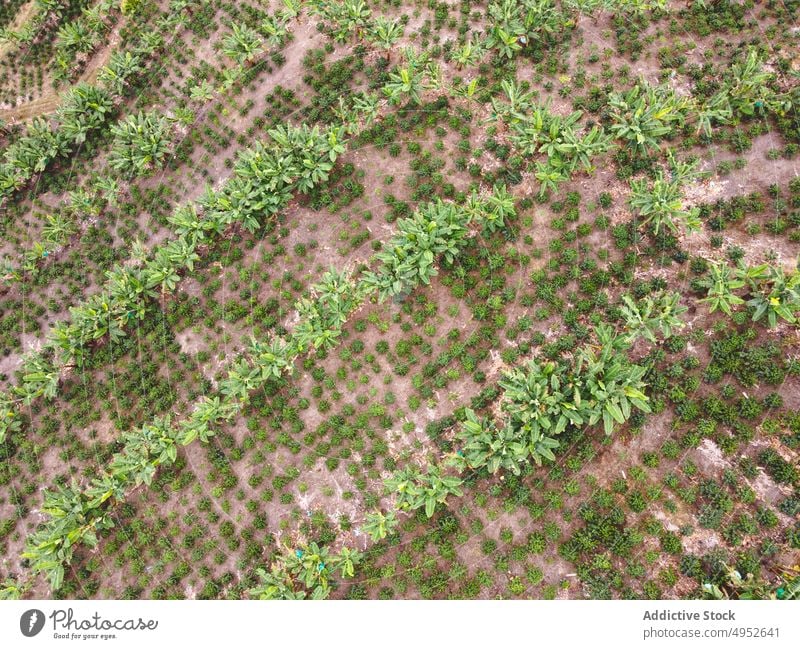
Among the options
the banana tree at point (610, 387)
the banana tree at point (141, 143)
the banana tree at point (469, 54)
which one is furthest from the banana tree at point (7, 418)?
the banana tree at point (469, 54)

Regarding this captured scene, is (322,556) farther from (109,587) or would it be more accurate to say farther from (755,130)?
(755,130)

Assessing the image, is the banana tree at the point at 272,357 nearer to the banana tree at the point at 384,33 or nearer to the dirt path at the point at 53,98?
the banana tree at the point at 384,33

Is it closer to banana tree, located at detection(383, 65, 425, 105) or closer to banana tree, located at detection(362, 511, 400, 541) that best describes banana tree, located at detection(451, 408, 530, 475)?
banana tree, located at detection(362, 511, 400, 541)

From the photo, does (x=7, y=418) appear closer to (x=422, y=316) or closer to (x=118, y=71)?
(x=118, y=71)

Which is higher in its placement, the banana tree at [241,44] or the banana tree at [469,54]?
the banana tree at [241,44]
